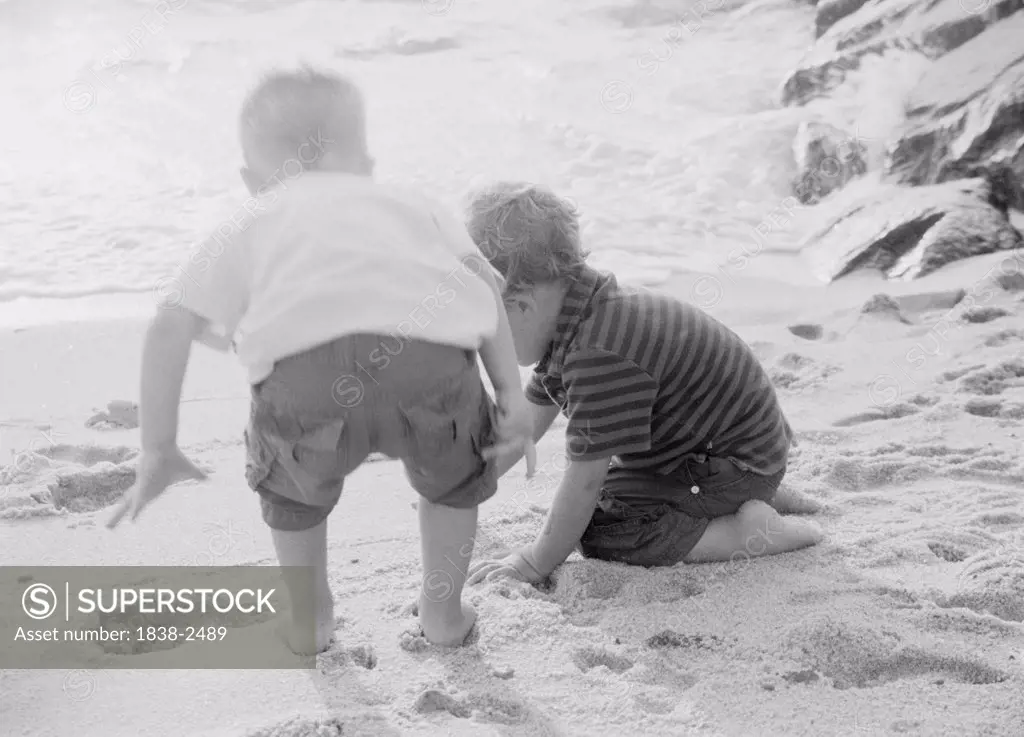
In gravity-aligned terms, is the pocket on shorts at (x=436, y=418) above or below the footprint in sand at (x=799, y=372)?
above

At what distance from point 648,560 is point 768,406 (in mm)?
440

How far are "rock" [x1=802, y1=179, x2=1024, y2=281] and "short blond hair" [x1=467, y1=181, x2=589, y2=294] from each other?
2.98 m

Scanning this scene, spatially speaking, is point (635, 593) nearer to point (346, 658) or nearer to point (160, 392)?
point (346, 658)

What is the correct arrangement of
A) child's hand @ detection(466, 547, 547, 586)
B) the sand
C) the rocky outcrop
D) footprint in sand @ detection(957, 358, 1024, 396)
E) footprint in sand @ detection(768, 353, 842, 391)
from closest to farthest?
the sand, child's hand @ detection(466, 547, 547, 586), footprint in sand @ detection(957, 358, 1024, 396), footprint in sand @ detection(768, 353, 842, 391), the rocky outcrop

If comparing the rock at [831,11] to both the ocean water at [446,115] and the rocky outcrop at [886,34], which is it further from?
the ocean water at [446,115]

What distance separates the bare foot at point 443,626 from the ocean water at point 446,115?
111 inches

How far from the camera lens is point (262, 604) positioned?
2115 millimetres

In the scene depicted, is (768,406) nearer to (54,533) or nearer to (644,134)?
(54,533)

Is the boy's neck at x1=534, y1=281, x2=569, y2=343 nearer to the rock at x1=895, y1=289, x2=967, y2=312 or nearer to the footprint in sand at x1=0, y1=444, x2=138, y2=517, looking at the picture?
the footprint in sand at x1=0, y1=444, x2=138, y2=517

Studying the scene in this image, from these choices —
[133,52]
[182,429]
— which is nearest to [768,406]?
[182,429]

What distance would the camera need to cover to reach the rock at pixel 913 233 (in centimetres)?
461

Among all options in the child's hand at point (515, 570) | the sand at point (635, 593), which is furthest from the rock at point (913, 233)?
the child's hand at point (515, 570)

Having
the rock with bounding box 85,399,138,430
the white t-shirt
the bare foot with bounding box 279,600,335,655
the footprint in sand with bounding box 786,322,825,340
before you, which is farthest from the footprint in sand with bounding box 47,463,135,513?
the footprint in sand with bounding box 786,322,825,340

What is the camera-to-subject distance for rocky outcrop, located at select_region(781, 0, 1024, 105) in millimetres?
6500
